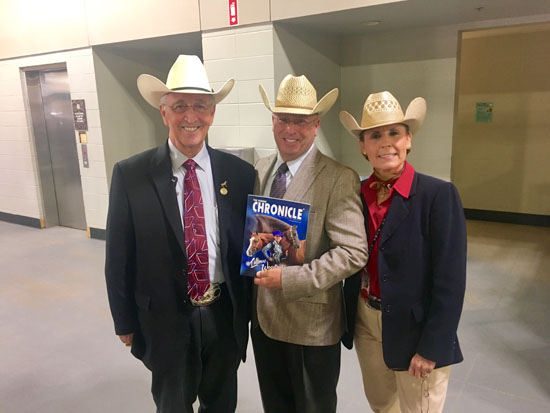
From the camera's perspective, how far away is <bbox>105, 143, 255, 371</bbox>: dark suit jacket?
63.1 inches

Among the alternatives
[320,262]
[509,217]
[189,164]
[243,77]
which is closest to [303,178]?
[320,262]

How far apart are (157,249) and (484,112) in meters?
5.69

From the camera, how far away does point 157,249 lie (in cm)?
161

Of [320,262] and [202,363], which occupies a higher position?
[320,262]

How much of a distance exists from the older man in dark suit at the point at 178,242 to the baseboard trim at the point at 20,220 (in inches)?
217

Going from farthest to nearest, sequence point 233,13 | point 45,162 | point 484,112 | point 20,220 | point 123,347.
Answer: point 20,220 → point 45,162 → point 484,112 → point 233,13 → point 123,347

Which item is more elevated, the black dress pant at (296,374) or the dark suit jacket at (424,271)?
the dark suit jacket at (424,271)

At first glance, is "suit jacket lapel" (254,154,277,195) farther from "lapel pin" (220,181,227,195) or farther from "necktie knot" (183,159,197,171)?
"necktie knot" (183,159,197,171)

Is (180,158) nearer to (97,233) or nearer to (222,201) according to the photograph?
(222,201)

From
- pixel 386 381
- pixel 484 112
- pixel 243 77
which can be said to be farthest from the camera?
pixel 484 112

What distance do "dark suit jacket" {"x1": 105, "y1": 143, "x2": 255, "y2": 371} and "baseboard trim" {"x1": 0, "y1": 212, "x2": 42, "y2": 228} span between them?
549cm

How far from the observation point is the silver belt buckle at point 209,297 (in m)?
1.67

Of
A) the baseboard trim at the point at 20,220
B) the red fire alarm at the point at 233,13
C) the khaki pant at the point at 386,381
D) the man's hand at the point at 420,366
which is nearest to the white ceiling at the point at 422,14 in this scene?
the red fire alarm at the point at 233,13

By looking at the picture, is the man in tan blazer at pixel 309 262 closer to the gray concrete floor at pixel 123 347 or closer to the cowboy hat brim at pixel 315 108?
the cowboy hat brim at pixel 315 108
